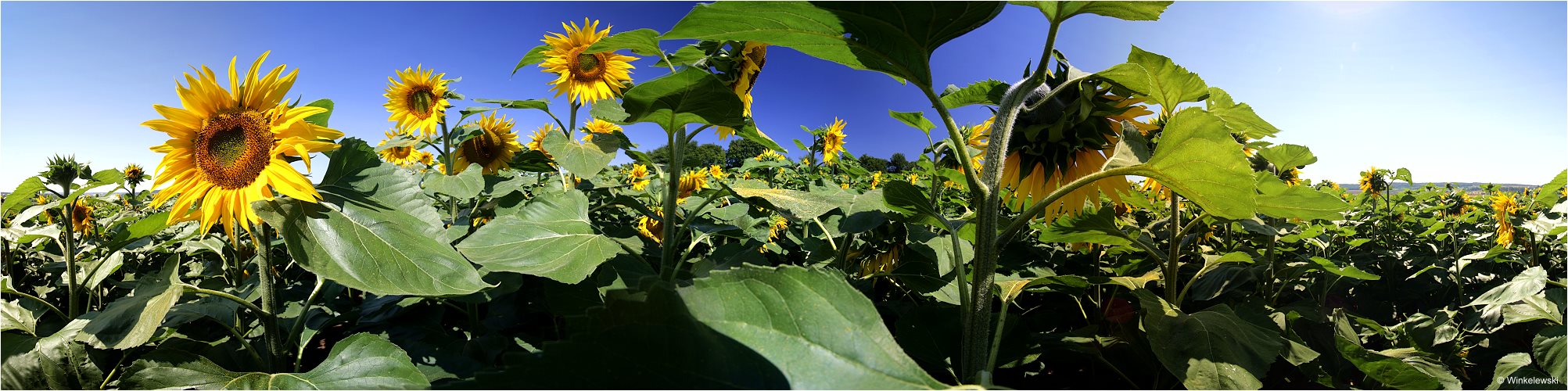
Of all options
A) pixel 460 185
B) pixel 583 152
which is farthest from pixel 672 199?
pixel 460 185

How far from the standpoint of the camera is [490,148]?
3160 millimetres

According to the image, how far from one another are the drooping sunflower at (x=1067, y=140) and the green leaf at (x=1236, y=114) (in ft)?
0.44

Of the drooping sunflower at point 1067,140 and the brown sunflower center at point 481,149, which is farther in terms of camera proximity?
the brown sunflower center at point 481,149

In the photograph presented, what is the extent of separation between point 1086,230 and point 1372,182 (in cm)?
682

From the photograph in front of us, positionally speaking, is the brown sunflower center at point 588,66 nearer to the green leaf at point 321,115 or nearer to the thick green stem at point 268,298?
the green leaf at point 321,115

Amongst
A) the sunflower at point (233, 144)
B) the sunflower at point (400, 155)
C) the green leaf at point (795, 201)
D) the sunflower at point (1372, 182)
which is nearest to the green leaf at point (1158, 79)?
the green leaf at point (795, 201)

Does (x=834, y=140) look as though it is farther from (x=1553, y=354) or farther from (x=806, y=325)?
(x=806, y=325)

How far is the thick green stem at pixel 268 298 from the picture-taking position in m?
1.10

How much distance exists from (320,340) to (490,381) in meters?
1.53

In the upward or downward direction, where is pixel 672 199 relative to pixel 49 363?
upward

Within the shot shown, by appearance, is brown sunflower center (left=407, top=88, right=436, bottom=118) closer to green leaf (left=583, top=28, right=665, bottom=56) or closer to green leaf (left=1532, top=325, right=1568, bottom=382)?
green leaf (left=583, top=28, right=665, bottom=56)

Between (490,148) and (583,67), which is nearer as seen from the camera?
(583,67)

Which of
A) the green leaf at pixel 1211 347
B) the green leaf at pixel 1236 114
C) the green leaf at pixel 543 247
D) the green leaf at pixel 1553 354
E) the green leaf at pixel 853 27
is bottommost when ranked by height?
the green leaf at pixel 1553 354

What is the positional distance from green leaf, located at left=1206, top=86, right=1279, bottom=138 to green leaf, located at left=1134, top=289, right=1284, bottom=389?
362 mm
